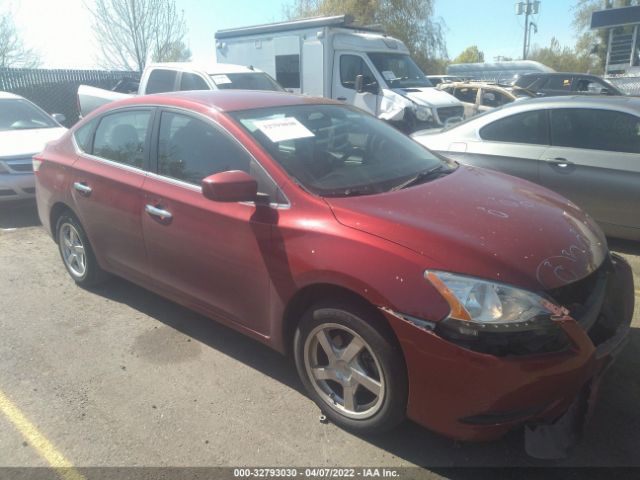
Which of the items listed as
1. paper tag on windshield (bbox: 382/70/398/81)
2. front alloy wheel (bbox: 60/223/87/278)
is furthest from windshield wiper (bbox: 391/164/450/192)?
paper tag on windshield (bbox: 382/70/398/81)

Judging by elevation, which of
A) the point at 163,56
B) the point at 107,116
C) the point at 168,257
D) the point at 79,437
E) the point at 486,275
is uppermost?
the point at 163,56

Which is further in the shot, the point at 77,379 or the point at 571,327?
the point at 77,379

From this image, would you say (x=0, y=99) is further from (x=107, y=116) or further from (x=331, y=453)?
(x=331, y=453)

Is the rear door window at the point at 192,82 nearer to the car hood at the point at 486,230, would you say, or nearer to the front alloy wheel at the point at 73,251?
the front alloy wheel at the point at 73,251

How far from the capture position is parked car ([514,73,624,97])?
14.5 metres

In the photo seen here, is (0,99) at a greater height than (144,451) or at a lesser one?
greater

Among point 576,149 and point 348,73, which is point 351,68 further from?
point 576,149

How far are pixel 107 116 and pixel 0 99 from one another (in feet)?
17.5

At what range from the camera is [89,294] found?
4336 millimetres

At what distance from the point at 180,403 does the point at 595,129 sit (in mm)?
4423

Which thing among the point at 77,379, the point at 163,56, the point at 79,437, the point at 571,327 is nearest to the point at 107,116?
the point at 77,379

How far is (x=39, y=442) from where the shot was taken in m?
2.62

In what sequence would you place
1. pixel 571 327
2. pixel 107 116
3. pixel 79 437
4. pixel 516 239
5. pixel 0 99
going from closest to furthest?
1. pixel 571 327
2. pixel 516 239
3. pixel 79 437
4. pixel 107 116
5. pixel 0 99

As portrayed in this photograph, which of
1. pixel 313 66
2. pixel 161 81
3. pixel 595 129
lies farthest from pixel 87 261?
pixel 313 66
